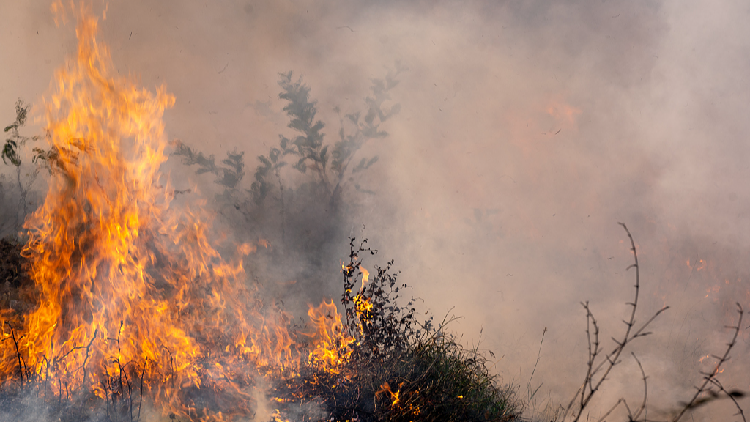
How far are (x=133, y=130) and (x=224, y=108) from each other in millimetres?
3500

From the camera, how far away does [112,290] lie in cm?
489

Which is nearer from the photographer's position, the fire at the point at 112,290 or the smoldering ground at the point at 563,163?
the fire at the point at 112,290

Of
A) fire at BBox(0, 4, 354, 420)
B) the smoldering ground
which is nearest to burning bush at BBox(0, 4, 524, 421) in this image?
fire at BBox(0, 4, 354, 420)

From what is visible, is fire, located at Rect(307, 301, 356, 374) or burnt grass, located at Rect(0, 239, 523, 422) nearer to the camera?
burnt grass, located at Rect(0, 239, 523, 422)

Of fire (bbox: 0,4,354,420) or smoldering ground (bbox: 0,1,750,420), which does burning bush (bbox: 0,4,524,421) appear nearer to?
fire (bbox: 0,4,354,420)

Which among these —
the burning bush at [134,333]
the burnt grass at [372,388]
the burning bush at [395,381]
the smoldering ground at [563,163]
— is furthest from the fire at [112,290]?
the smoldering ground at [563,163]

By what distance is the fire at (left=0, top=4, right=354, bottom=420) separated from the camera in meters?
4.47

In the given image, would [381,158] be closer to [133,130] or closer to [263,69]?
[263,69]

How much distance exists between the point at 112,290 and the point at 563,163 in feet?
21.7

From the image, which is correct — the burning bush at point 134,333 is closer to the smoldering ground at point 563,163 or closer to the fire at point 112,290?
the fire at point 112,290

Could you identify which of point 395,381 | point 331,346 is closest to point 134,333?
point 331,346

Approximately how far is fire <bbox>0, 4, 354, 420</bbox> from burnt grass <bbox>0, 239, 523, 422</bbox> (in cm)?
15

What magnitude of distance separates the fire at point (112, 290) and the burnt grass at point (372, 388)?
15 cm

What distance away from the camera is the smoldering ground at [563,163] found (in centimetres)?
733
